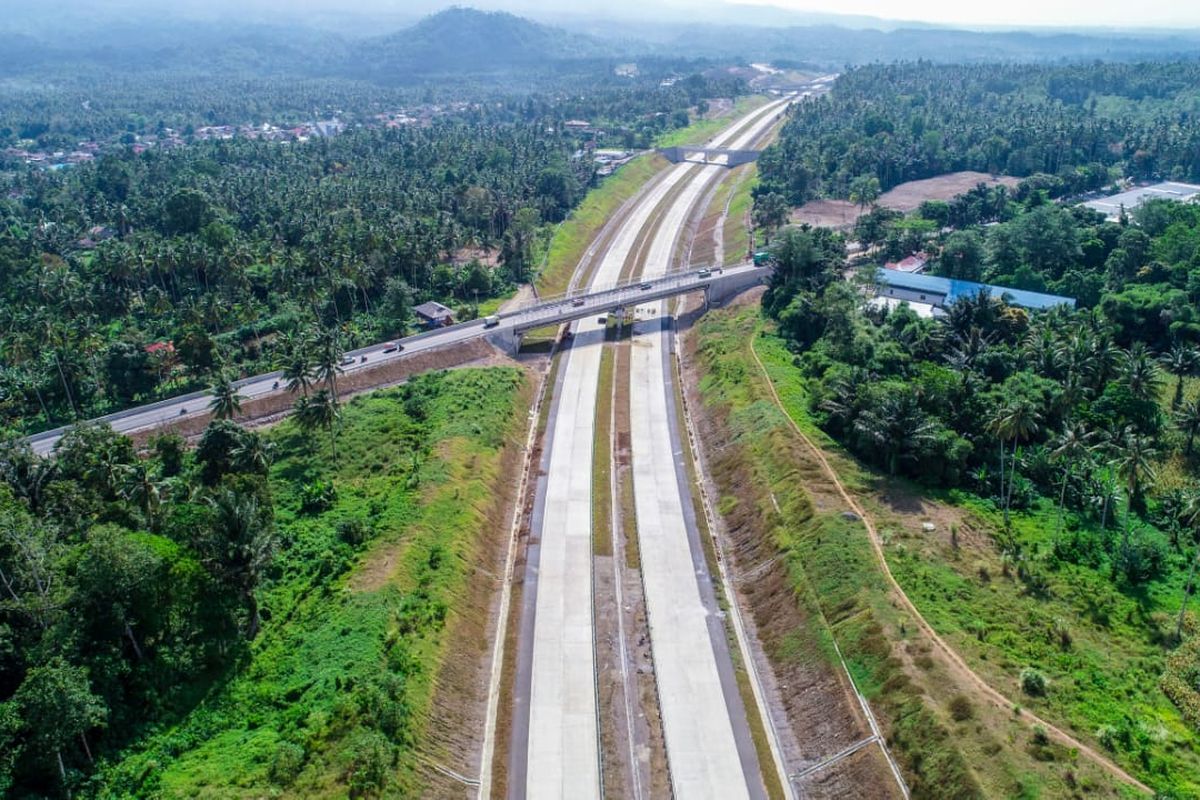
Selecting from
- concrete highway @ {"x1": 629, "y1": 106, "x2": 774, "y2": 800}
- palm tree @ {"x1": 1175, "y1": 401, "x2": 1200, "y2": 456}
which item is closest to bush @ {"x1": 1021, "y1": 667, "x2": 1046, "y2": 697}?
concrete highway @ {"x1": 629, "y1": 106, "x2": 774, "y2": 800}

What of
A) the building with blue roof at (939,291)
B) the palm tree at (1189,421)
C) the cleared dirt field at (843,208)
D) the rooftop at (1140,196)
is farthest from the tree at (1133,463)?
the rooftop at (1140,196)

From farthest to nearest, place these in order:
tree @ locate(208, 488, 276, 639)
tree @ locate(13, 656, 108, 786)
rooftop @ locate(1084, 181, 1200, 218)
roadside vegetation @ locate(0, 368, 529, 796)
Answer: rooftop @ locate(1084, 181, 1200, 218) → tree @ locate(208, 488, 276, 639) → roadside vegetation @ locate(0, 368, 529, 796) → tree @ locate(13, 656, 108, 786)

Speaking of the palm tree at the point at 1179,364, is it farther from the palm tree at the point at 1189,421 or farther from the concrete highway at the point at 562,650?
the concrete highway at the point at 562,650

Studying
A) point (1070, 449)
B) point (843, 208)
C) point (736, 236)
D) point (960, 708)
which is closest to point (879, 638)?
point (960, 708)

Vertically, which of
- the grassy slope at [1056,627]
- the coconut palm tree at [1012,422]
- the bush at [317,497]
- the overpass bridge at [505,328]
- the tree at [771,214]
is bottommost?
the grassy slope at [1056,627]

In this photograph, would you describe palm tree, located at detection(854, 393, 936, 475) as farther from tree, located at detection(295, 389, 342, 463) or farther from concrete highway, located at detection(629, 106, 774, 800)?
tree, located at detection(295, 389, 342, 463)

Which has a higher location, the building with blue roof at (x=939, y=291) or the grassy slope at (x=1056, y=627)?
the building with blue roof at (x=939, y=291)

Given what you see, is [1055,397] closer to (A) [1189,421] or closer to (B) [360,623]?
(A) [1189,421]
